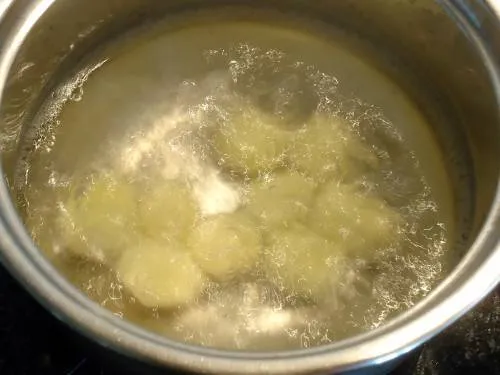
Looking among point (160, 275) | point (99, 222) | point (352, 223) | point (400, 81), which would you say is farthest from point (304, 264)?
point (400, 81)

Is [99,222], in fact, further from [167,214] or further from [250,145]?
[250,145]

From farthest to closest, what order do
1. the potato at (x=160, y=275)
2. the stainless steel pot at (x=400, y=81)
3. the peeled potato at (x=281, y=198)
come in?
the peeled potato at (x=281, y=198) < the potato at (x=160, y=275) < the stainless steel pot at (x=400, y=81)

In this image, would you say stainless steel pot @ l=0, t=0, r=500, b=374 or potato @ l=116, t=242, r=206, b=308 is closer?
stainless steel pot @ l=0, t=0, r=500, b=374

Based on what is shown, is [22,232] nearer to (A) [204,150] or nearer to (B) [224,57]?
(A) [204,150]

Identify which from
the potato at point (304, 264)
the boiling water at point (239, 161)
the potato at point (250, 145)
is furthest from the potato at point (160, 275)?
the potato at point (250, 145)

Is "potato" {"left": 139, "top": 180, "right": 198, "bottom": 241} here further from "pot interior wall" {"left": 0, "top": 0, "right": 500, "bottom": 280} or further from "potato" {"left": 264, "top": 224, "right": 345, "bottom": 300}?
"pot interior wall" {"left": 0, "top": 0, "right": 500, "bottom": 280}

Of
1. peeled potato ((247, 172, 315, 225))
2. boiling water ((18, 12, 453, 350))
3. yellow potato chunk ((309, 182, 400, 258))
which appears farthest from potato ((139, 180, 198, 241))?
yellow potato chunk ((309, 182, 400, 258))

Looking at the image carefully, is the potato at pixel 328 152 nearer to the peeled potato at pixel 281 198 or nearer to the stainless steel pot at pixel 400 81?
the peeled potato at pixel 281 198
